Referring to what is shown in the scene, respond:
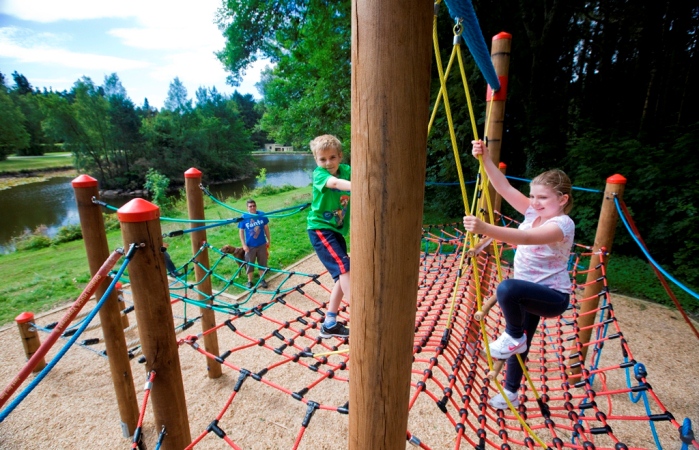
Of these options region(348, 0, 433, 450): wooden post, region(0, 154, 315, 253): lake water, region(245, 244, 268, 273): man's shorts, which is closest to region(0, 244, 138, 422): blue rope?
region(348, 0, 433, 450): wooden post

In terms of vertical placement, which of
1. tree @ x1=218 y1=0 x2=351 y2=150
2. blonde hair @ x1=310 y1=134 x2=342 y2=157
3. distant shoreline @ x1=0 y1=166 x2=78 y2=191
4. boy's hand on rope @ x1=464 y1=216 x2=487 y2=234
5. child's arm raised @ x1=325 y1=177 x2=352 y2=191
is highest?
tree @ x1=218 y1=0 x2=351 y2=150

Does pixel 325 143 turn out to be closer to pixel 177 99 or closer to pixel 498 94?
pixel 498 94

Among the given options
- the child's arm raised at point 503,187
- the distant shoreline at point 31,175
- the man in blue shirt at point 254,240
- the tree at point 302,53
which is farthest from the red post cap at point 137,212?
the distant shoreline at point 31,175

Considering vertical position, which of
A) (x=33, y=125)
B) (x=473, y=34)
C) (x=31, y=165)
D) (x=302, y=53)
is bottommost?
(x=31, y=165)

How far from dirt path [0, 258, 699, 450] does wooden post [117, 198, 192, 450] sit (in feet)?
2.78

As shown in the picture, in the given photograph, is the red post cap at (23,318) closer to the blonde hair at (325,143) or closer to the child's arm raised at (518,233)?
the blonde hair at (325,143)

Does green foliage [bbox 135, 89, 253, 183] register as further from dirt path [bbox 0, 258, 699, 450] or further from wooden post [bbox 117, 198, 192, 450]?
wooden post [bbox 117, 198, 192, 450]

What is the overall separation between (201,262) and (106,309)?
772mm

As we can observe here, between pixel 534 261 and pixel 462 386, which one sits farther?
pixel 462 386

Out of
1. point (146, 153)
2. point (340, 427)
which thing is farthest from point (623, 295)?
point (146, 153)

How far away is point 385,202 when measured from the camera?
711 millimetres

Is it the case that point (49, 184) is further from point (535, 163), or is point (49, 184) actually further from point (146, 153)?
point (535, 163)

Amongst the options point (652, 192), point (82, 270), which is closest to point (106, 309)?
point (82, 270)

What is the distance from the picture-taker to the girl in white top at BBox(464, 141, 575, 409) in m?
1.47
